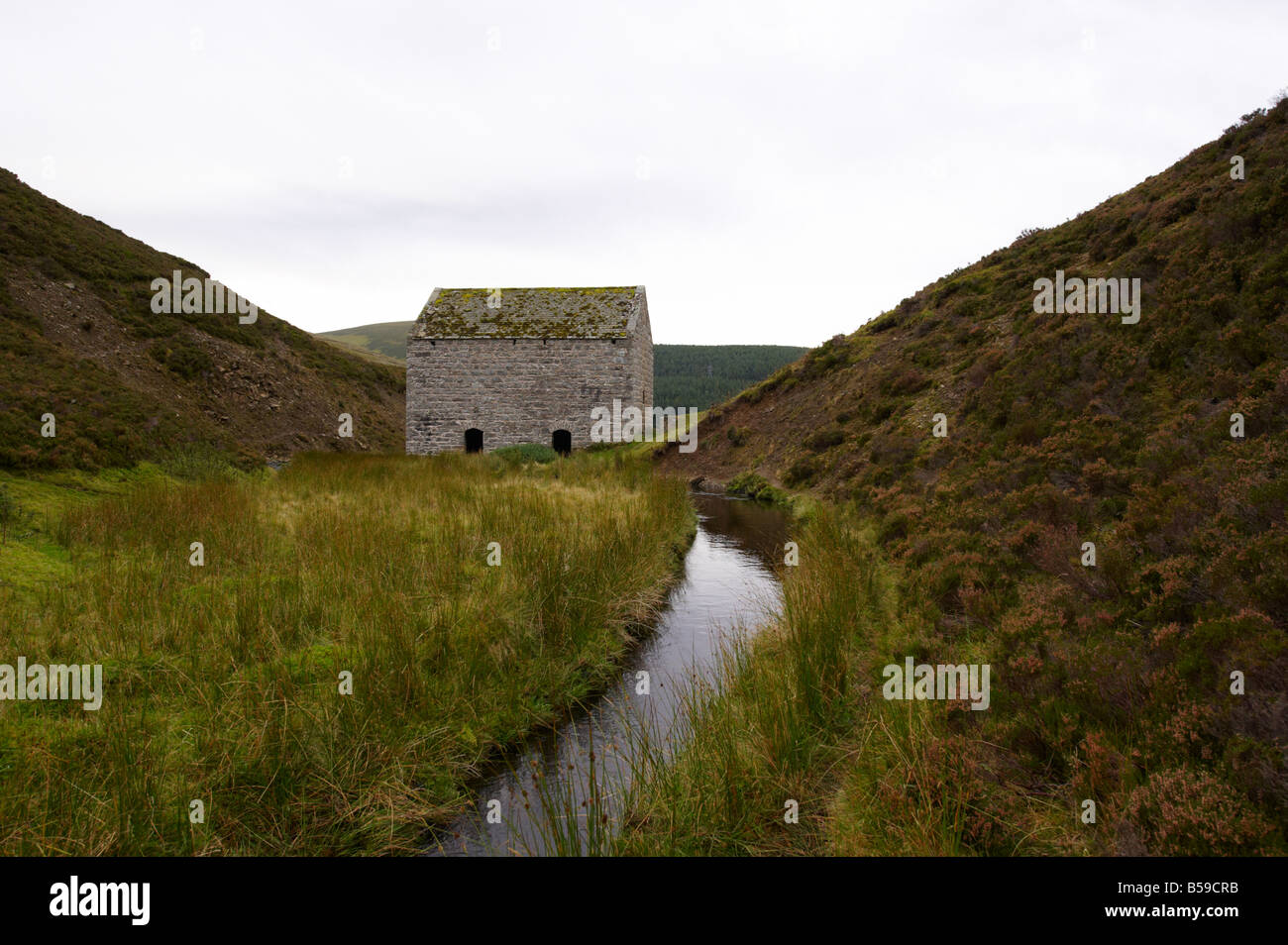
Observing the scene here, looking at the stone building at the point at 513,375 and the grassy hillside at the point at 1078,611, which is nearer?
the grassy hillside at the point at 1078,611

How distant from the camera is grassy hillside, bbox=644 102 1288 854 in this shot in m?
3.18

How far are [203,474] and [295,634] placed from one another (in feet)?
28.2

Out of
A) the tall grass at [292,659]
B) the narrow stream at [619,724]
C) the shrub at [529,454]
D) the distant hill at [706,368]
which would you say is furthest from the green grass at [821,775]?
the distant hill at [706,368]

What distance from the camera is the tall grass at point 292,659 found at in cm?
342

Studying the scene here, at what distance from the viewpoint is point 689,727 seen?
450 cm

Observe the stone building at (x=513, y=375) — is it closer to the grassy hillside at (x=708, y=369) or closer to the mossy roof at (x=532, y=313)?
the mossy roof at (x=532, y=313)

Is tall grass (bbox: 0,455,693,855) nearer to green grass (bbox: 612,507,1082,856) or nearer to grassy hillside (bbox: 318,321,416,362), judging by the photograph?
green grass (bbox: 612,507,1082,856)

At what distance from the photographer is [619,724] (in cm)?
513

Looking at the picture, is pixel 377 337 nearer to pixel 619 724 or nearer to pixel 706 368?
pixel 706 368

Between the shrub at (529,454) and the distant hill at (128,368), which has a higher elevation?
the distant hill at (128,368)

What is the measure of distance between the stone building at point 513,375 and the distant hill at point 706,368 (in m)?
45.7
